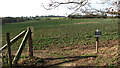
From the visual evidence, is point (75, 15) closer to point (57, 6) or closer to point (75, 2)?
point (75, 2)

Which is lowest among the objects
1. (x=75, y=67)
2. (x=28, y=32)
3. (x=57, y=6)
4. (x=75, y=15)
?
(x=75, y=67)

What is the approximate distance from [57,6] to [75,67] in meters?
3.33

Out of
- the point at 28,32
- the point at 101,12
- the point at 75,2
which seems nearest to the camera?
the point at 101,12

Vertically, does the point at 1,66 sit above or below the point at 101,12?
below

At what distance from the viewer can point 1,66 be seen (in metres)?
4.82

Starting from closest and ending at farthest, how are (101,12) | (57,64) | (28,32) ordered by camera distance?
(101,12) → (57,64) → (28,32)

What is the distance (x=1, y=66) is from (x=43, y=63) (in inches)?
67.4

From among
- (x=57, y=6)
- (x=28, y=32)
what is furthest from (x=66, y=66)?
(x=57, y=6)

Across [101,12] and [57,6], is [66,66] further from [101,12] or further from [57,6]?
[57,6]

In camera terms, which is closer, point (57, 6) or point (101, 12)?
point (101, 12)

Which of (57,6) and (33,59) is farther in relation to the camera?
(57,6)

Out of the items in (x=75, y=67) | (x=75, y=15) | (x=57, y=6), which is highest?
(x=57, y=6)

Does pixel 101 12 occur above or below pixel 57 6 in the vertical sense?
below

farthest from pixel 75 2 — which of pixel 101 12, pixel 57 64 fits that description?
pixel 57 64
